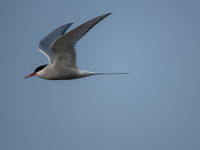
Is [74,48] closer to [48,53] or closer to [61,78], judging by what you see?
[61,78]

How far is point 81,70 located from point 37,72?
4.66 ft

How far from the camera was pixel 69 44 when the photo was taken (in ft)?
32.5

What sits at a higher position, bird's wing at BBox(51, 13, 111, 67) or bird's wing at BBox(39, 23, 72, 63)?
bird's wing at BBox(39, 23, 72, 63)

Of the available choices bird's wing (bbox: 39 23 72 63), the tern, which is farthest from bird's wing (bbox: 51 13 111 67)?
bird's wing (bbox: 39 23 72 63)

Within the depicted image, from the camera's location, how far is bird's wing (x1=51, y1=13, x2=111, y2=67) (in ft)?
29.5

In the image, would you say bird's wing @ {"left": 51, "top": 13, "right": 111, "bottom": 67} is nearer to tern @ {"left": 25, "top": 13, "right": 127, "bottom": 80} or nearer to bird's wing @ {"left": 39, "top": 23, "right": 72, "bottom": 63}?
tern @ {"left": 25, "top": 13, "right": 127, "bottom": 80}

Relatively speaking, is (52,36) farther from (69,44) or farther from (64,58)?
(69,44)

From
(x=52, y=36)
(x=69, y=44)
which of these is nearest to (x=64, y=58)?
(x=69, y=44)

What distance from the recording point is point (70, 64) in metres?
10.8

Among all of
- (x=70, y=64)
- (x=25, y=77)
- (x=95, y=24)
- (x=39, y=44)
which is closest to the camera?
(x=95, y=24)

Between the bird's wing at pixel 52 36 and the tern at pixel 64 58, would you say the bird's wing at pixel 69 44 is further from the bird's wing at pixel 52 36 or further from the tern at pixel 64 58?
the bird's wing at pixel 52 36

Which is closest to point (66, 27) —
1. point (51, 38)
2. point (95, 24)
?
point (51, 38)

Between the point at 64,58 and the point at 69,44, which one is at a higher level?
the point at 69,44

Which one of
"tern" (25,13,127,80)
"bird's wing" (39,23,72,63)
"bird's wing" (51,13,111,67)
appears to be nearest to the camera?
"bird's wing" (51,13,111,67)
